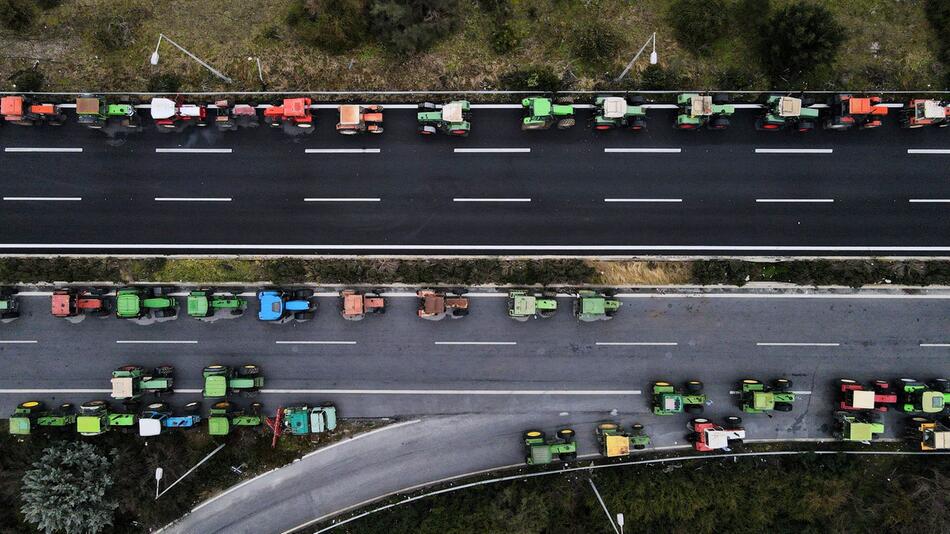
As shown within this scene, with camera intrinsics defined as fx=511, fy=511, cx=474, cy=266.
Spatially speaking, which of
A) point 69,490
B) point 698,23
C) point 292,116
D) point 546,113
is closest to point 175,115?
point 292,116

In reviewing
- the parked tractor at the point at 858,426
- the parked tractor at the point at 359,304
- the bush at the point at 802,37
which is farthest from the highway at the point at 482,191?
the parked tractor at the point at 858,426

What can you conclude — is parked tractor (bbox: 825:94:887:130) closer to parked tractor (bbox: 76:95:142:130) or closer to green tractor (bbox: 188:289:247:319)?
green tractor (bbox: 188:289:247:319)

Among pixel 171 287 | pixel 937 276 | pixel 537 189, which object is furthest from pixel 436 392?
pixel 937 276

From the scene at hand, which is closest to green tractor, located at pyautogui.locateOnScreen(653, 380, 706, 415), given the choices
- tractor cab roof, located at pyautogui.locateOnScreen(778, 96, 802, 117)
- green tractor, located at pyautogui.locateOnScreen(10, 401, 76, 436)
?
tractor cab roof, located at pyautogui.locateOnScreen(778, 96, 802, 117)

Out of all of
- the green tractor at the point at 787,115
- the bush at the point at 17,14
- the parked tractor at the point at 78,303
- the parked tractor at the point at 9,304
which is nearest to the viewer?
the green tractor at the point at 787,115

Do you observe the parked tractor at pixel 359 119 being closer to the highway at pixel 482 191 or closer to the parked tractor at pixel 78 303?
the highway at pixel 482 191

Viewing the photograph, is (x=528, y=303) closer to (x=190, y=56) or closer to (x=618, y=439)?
(x=618, y=439)
